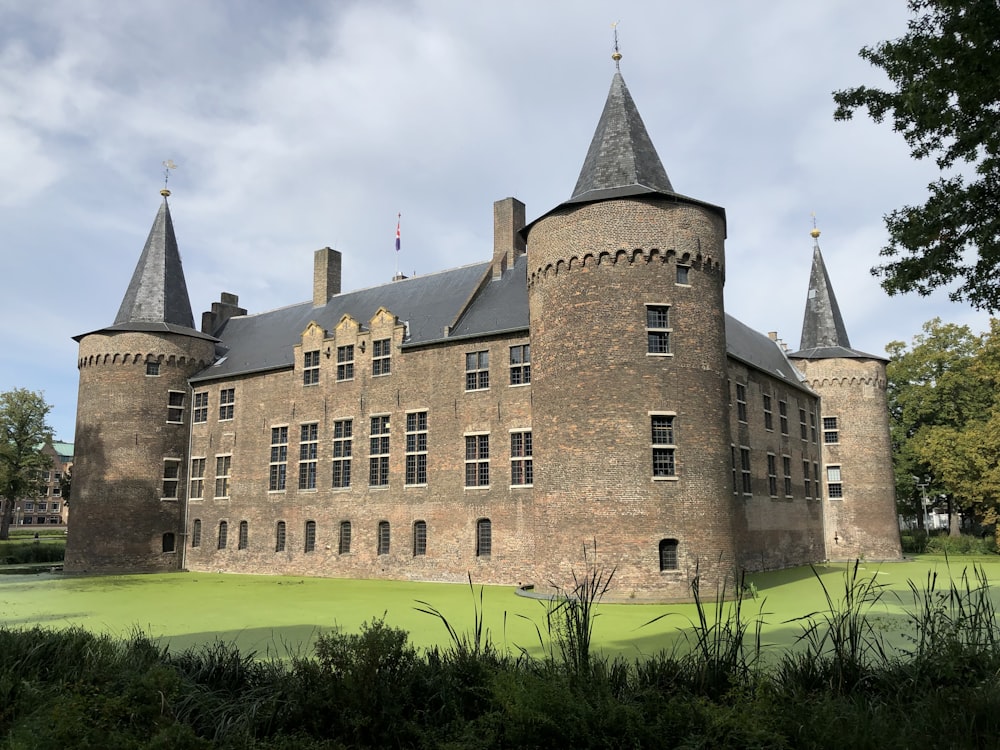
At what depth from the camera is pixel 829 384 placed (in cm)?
3662

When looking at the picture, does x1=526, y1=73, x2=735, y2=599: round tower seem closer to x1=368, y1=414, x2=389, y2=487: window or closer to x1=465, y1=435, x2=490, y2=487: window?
x1=465, y1=435, x2=490, y2=487: window

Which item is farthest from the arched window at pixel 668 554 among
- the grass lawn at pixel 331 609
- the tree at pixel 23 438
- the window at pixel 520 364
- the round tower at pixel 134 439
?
the tree at pixel 23 438

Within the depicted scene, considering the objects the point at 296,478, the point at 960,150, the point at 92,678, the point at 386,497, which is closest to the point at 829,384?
the point at 386,497

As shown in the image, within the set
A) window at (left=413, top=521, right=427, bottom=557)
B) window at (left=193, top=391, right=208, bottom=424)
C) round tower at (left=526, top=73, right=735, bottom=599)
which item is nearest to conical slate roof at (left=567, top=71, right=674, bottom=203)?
round tower at (left=526, top=73, right=735, bottom=599)

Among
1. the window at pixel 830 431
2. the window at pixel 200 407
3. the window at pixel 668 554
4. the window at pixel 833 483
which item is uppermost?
the window at pixel 200 407

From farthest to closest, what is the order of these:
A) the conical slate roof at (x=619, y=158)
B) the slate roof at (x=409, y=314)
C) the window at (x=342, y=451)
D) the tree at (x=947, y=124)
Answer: the window at (x=342, y=451), the slate roof at (x=409, y=314), the conical slate roof at (x=619, y=158), the tree at (x=947, y=124)

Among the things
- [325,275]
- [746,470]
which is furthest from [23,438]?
[746,470]

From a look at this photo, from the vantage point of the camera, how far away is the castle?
66.0 ft

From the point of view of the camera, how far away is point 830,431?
3641 centimetres

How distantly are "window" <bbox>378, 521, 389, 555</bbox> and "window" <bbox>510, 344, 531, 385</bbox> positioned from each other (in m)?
6.79

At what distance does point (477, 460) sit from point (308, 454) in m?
7.81

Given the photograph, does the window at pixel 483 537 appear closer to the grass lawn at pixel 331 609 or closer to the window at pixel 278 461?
the grass lawn at pixel 331 609

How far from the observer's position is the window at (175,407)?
1294 inches

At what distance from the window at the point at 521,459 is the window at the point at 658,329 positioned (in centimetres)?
524
